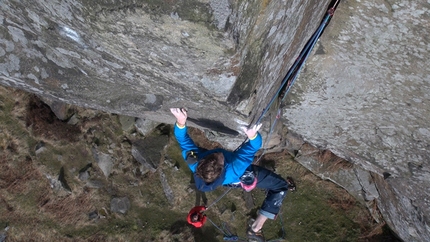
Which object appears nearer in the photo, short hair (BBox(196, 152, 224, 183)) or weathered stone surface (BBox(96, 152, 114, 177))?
short hair (BBox(196, 152, 224, 183))

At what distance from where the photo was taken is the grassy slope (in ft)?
28.6

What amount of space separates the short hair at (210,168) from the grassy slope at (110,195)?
3.69 meters

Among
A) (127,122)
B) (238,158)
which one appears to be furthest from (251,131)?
(127,122)

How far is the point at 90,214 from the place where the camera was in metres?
8.96

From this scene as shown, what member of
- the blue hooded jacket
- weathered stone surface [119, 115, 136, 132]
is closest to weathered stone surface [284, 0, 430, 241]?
the blue hooded jacket

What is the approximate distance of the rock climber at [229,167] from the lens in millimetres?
5262

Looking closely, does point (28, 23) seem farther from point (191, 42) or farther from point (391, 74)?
point (391, 74)

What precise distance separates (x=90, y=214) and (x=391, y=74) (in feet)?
24.1

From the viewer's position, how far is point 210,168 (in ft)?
16.9

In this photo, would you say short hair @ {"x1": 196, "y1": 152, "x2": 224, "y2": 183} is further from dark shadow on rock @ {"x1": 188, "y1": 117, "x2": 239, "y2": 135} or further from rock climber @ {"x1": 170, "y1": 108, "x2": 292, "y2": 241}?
dark shadow on rock @ {"x1": 188, "y1": 117, "x2": 239, "y2": 135}

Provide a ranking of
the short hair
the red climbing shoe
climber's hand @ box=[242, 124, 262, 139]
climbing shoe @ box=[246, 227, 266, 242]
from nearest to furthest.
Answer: the short hair → climber's hand @ box=[242, 124, 262, 139] → the red climbing shoe → climbing shoe @ box=[246, 227, 266, 242]

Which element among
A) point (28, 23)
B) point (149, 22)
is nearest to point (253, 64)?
point (149, 22)

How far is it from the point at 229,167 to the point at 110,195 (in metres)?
4.42

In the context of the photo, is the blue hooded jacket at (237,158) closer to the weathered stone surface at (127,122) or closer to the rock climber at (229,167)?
the rock climber at (229,167)
